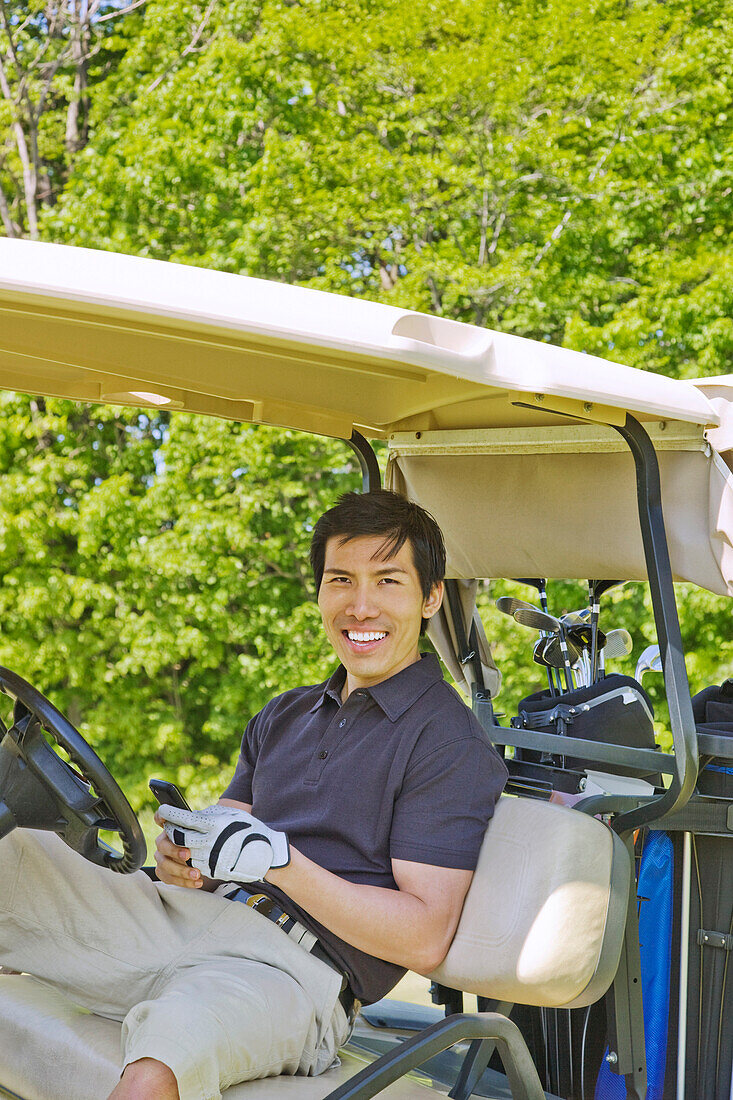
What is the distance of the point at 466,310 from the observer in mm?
8812

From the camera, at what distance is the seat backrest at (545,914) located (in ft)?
6.37

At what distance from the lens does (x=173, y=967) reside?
6.93ft

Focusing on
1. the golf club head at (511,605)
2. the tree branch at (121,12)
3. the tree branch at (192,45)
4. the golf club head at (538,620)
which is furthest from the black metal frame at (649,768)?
the tree branch at (121,12)

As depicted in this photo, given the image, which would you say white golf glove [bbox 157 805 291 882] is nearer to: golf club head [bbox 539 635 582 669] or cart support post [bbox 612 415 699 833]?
cart support post [bbox 612 415 699 833]

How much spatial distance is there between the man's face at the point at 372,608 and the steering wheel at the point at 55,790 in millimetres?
550

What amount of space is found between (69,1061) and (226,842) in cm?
48

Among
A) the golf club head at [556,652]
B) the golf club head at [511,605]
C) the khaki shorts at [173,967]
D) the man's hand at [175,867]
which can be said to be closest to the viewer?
the khaki shorts at [173,967]

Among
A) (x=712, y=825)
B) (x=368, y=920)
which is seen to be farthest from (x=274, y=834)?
(x=712, y=825)

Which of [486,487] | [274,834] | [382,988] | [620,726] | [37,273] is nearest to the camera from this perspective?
[37,273]

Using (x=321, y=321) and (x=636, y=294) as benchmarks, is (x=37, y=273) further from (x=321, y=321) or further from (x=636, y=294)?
(x=636, y=294)

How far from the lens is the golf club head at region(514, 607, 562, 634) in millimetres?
3104

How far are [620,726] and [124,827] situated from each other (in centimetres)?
119

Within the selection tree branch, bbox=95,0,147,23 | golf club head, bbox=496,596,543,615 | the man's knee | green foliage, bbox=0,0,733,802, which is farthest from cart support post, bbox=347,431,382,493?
tree branch, bbox=95,0,147,23

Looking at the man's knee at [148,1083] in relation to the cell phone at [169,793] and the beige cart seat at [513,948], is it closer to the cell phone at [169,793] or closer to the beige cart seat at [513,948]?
the beige cart seat at [513,948]
